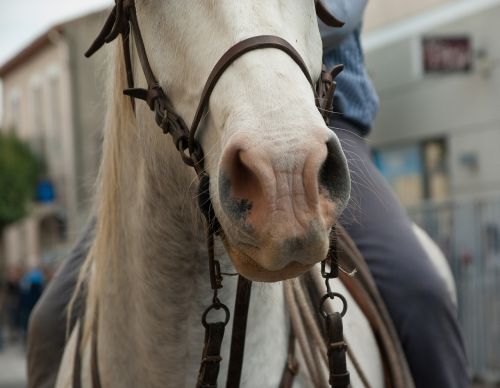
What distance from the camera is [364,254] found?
3.08 meters

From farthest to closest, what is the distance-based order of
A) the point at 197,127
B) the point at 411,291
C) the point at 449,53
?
the point at 449,53, the point at 411,291, the point at 197,127

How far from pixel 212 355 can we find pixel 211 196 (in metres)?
0.52

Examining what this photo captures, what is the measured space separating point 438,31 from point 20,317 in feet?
40.9

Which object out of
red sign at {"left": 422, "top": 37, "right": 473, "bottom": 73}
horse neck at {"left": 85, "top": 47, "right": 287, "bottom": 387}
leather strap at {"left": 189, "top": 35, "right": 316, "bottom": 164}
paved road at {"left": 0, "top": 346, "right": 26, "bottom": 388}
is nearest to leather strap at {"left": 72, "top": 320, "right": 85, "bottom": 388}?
horse neck at {"left": 85, "top": 47, "right": 287, "bottom": 387}

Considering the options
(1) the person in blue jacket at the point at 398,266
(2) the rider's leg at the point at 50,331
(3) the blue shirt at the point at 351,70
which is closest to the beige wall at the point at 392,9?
(3) the blue shirt at the point at 351,70

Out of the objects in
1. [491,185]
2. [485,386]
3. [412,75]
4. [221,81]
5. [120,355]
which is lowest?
[485,386]

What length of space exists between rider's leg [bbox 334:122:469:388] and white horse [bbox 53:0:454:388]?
160mm

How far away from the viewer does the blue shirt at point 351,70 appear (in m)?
2.94

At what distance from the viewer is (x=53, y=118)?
32.2 meters

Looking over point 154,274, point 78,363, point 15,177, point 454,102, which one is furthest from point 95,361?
point 15,177

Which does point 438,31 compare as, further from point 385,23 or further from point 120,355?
point 120,355

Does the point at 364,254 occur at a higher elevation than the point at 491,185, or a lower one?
lower

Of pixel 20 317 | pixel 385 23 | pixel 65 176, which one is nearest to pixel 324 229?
pixel 385 23

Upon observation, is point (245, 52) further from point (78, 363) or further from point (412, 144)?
point (412, 144)
